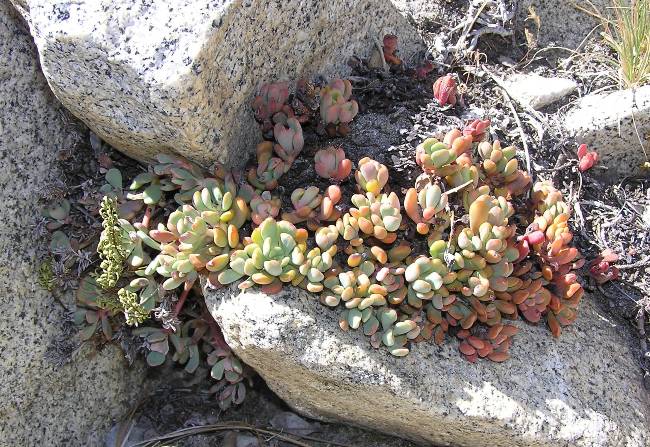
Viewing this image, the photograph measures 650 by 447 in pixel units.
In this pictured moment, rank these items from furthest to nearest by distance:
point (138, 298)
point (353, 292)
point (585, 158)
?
point (585, 158) < point (138, 298) < point (353, 292)

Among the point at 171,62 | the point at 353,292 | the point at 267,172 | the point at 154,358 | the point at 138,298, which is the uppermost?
the point at 171,62

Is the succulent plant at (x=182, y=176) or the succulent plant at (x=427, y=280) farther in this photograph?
the succulent plant at (x=182, y=176)

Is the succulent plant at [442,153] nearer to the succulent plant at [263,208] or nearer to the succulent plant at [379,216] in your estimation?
the succulent plant at [379,216]

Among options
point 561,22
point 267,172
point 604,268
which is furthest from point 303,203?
point 561,22

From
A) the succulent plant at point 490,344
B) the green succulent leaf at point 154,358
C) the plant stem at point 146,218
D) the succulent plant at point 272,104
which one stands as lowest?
the green succulent leaf at point 154,358

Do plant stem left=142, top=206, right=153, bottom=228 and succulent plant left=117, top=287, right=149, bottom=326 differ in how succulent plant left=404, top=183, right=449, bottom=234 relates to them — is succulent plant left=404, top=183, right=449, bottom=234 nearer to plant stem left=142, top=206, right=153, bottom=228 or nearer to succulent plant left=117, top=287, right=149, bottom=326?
plant stem left=142, top=206, right=153, bottom=228

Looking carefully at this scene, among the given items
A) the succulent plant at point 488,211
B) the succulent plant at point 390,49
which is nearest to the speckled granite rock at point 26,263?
the succulent plant at point 390,49

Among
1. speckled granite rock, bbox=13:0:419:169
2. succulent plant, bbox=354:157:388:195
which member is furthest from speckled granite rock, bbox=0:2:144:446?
succulent plant, bbox=354:157:388:195

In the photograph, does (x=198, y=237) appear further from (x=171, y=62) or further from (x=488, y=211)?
(x=488, y=211)
